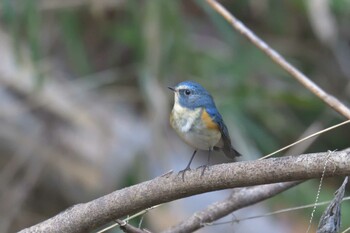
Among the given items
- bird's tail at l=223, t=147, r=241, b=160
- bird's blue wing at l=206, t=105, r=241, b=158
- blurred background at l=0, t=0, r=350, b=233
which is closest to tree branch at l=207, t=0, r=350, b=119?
bird's blue wing at l=206, t=105, r=241, b=158

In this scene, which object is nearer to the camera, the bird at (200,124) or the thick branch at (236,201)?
the thick branch at (236,201)

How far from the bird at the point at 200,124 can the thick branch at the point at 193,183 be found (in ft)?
2.39

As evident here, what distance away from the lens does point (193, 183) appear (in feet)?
7.08

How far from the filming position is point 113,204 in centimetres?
224

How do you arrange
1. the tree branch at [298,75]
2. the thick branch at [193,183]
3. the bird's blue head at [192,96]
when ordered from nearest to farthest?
the thick branch at [193,183], the tree branch at [298,75], the bird's blue head at [192,96]

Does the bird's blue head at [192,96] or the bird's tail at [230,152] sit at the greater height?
the bird's blue head at [192,96]

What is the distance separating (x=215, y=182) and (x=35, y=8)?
3.11 m

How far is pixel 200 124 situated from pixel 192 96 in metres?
0.18

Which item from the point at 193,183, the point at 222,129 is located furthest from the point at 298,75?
the point at 193,183

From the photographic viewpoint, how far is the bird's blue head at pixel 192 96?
10.2 ft

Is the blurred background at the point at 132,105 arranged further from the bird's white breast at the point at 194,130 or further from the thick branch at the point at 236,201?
the thick branch at the point at 236,201

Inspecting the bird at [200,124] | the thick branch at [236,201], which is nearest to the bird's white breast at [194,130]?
the bird at [200,124]

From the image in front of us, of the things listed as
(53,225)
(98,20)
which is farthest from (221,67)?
(53,225)

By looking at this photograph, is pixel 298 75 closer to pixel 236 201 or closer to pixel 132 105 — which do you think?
pixel 236 201
